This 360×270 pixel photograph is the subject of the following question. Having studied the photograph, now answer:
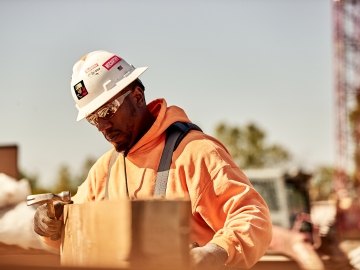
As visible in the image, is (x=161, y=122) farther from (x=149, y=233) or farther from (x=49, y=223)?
(x=149, y=233)

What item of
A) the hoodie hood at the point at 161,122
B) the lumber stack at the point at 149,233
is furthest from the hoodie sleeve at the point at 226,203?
the lumber stack at the point at 149,233

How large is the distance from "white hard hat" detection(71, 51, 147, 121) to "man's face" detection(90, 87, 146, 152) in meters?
0.07

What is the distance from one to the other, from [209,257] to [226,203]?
0.48 m

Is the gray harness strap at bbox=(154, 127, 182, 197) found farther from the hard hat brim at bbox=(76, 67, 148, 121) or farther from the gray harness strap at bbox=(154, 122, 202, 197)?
the hard hat brim at bbox=(76, 67, 148, 121)

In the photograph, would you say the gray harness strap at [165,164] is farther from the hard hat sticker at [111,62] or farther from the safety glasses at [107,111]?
the hard hat sticker at [111,62]

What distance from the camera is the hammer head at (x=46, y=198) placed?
3830mm

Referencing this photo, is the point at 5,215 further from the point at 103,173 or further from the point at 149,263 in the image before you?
the point at 149,263

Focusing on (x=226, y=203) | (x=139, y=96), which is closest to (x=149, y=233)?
(x=226, y=203)

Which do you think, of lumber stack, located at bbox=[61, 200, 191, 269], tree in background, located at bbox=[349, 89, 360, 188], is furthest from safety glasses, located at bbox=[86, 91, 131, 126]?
tree in background, located at bbox=[349, 89, 360, 188]

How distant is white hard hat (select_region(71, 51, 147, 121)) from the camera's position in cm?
411

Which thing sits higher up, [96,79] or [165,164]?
[96,79]

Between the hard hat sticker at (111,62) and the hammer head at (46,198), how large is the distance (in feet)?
2.03

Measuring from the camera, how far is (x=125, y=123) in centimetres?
417

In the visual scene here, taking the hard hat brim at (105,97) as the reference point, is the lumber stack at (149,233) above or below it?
below
